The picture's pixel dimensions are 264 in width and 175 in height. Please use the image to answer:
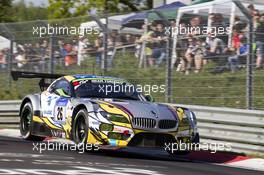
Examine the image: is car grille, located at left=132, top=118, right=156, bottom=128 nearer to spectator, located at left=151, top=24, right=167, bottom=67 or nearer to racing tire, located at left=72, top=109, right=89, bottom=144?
racing tire, located at left=72, top=109, right=89, bottom=144

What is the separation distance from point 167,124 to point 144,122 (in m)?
0.43

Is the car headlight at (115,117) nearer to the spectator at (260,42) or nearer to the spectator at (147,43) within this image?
the spectator at (260,42)

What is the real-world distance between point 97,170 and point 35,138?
474 cm

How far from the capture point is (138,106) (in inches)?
462

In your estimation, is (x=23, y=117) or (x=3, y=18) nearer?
(x=23, y=117)

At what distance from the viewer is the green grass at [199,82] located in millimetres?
13992

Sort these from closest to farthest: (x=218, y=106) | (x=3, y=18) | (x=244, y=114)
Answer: (x=244, y=114) → (x=218, y=106) → (x=3, y=18)

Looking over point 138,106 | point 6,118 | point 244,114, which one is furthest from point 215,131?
point 6,118

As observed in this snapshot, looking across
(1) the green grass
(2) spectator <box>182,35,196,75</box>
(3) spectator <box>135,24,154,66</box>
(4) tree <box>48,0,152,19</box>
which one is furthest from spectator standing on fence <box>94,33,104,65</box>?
(4) tree <box>48,0,152,19</box>

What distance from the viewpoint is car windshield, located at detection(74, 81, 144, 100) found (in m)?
12.7

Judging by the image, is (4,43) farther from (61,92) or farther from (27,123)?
(61,92)

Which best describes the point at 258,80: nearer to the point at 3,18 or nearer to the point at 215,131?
the point at 215,131
